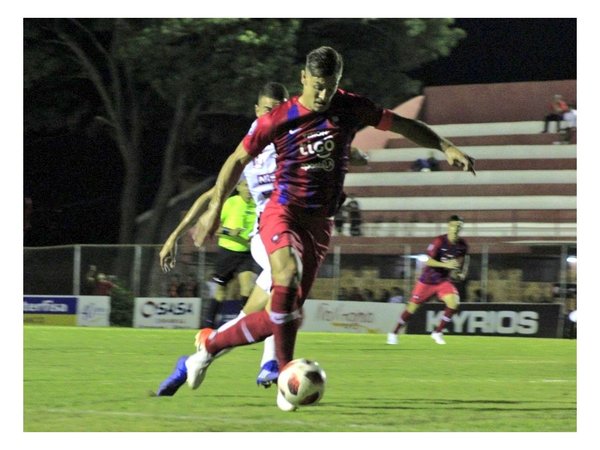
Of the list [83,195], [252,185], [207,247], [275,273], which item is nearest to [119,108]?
[83,195]

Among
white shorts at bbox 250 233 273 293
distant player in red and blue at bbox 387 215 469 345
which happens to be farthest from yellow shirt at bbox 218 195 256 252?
distant player in red and blue at bbox 387 215 469 345

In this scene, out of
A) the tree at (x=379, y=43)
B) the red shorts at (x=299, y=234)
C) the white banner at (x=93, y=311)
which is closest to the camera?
the red shorts at (x=299, y=234)

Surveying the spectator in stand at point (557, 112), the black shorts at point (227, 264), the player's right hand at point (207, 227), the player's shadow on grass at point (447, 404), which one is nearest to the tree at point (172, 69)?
the spectator in stand at point (557, 112)

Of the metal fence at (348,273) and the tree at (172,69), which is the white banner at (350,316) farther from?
the tree at (172,69)

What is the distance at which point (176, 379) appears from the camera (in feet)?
25.9

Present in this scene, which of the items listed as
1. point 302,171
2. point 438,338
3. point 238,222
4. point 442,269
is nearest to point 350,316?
point 438,338

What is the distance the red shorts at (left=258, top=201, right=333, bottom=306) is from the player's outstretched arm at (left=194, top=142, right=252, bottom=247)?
36cm

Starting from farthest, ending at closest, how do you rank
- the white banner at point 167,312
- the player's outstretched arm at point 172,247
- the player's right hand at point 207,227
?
1. the white banner at point 167,312
2. the player's outstretched arm at point 172,247
3. the player's right hand at point 207,227

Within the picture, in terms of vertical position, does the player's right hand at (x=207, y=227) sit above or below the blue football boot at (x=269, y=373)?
above

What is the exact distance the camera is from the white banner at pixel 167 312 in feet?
74.4

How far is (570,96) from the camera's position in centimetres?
3183

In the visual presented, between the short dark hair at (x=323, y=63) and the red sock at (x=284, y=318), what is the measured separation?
48.1 inches

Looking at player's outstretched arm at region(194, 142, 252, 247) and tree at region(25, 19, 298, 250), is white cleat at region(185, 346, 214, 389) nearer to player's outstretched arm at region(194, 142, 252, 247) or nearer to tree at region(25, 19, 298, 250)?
player's outstretched arm at region(194, 142, 252, 247)
